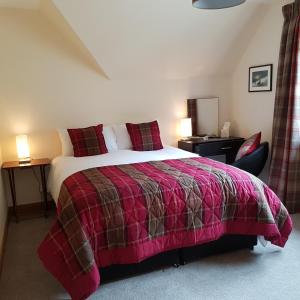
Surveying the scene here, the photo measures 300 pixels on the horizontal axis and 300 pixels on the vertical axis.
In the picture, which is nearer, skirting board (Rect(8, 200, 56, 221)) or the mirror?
skirting board (Rect(8, 200, 56, 221))

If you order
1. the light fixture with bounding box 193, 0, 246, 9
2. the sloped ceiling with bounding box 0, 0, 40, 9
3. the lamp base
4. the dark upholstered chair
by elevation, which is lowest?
the dark upholstered chair

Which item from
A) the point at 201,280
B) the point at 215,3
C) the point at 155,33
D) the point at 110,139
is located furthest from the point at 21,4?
the point at 201,280

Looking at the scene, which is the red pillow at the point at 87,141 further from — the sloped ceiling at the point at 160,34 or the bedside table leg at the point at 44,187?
the sloped ceiling at the point at 160,34

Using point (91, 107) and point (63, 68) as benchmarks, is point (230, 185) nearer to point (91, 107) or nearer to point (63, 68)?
point (91, 107)

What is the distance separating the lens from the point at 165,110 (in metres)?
4.22

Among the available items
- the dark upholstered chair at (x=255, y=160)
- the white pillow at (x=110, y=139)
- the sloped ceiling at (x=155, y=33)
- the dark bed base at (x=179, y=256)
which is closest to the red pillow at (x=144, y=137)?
the white pillow at (x=110, y=139)

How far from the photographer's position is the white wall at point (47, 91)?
3408 millimetres

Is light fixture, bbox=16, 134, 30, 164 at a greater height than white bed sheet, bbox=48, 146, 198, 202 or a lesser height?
greater

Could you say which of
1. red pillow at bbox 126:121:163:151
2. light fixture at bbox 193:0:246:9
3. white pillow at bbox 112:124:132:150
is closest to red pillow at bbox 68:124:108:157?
white pillow at bbox 112:124:132:150

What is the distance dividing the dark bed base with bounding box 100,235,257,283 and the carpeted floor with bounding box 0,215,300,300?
47mm

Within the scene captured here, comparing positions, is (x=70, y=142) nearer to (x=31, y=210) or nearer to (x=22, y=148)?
(x=22, y=148)

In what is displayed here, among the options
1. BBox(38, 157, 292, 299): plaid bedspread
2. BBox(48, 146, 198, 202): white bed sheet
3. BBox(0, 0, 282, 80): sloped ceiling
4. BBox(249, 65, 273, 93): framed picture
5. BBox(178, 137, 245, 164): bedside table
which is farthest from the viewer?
BBox(178, 137, 245, 164): bedside table

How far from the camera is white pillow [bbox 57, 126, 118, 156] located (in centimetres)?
346

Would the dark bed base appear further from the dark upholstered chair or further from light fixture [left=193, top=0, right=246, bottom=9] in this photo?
light fixture [left=193, top=0, right=246, bottom=9]
